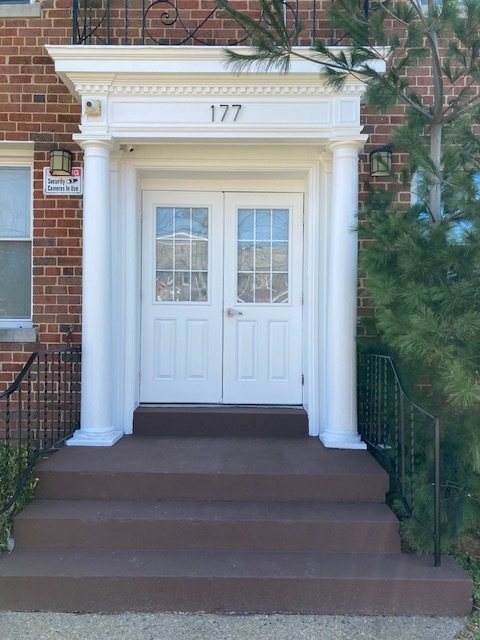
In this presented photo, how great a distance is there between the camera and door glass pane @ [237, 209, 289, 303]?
4945 mm

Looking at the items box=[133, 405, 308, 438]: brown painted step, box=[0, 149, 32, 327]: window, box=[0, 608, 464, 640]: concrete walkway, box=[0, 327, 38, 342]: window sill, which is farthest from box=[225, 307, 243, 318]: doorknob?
box=[0, 608, 464, 640]: concrete walkway

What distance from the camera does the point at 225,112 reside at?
4.12 metres

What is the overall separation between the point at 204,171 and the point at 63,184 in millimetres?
1286

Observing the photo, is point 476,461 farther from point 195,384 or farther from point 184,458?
point 195,384

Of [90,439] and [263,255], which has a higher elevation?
[263,255]

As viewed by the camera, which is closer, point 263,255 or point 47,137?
point 47,137

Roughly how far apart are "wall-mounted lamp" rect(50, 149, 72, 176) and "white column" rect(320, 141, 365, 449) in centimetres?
231

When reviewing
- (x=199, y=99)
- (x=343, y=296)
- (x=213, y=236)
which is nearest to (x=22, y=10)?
(x=199, y=99)

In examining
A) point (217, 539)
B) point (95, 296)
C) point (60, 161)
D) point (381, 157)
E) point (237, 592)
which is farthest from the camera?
point (60, 161)

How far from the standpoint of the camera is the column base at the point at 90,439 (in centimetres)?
415

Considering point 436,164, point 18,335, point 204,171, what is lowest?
point 18,335

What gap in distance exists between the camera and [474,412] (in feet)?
10.8

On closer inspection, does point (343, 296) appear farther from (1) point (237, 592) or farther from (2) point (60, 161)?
(2) point (60, 161)

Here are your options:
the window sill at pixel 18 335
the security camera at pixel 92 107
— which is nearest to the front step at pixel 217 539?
the window sill at pixel 18 335
